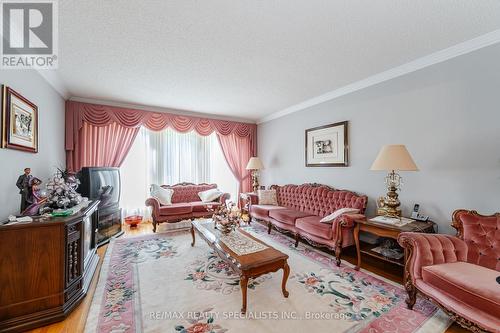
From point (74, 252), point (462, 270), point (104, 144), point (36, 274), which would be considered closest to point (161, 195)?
point (104, 144)

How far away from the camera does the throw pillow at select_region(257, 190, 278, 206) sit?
487 cm

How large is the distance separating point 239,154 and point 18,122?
4456 mm

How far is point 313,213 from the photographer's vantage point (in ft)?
13.2

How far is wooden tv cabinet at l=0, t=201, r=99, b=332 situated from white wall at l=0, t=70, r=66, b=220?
54 cm

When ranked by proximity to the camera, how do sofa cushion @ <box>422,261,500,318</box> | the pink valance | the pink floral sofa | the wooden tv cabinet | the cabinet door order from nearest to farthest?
sofa cushion @ <box>422,261,500,318</box> → the wooden tv cabinet → the cabinet door → the pink valance → the pink floral sofa

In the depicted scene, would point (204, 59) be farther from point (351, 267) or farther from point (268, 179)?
point (268, 179)

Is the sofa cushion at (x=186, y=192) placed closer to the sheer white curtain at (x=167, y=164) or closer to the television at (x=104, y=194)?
the sheer white curtain at (x=167, y=164)

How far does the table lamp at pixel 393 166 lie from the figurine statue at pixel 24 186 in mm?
3872

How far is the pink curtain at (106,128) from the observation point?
424 centimetres

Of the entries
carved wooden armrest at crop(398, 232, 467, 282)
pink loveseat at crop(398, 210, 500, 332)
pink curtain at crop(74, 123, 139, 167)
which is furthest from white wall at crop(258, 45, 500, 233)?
pink curtain at crop(74, 123, 139, 167)

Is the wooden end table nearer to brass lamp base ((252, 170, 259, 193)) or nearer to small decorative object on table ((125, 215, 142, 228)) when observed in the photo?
brass lamp base ((252, 170, 259, 193))

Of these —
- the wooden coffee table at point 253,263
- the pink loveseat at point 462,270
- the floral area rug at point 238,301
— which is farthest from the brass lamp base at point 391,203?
the wooden coffee table at point 253,263

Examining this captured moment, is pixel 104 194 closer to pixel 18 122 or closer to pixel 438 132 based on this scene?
pixel 18 122

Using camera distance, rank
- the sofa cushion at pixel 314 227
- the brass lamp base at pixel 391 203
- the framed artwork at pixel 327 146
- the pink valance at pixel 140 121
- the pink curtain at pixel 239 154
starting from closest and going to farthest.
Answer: the brass lamp base at pixel 391 203 < the sofa cushion at pixel 314 227 < the framed artwork at pixel 327 146 < the pink valance at pixel 140 121 < the pink curtain at pixel 239 154
